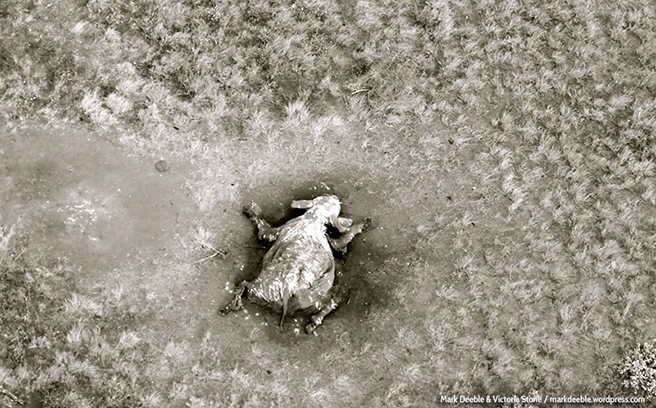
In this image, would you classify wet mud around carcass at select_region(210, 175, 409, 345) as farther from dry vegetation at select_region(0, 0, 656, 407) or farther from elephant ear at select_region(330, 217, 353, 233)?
elephant ear at select_region(330, 217, 353, 233)

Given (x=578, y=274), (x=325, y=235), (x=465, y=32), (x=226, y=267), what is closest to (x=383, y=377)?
(x=325, y=235)

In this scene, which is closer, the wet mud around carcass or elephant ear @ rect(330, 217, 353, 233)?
the wet mud around carcass

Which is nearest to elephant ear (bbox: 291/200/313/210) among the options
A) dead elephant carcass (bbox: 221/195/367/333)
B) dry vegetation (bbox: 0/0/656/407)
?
dead elephant carcass (bbox: 221/195/367/333)

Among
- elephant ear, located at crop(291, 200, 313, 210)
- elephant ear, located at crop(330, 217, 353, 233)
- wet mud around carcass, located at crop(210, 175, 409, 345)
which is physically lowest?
wet mud around carcass, located at crop(210, 175, 409, 345)

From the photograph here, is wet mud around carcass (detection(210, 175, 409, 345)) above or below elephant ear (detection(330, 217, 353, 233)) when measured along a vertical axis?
below

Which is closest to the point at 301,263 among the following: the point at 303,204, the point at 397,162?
the point at 303,204

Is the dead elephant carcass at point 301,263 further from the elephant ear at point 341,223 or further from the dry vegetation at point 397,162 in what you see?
the dry vegetation at point 397,162

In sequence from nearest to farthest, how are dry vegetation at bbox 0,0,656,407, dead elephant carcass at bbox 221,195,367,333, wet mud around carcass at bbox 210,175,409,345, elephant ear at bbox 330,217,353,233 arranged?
dead elephant carcass at bbox 221,195,367,333 → dry vegetation at bbox 0,0,656,407 → wet mud around carcass at bbox 210,175,409,345 → elephant ear at bbox 330,217,353,233
